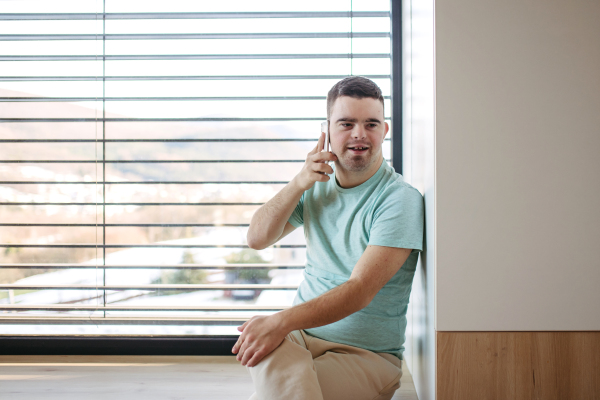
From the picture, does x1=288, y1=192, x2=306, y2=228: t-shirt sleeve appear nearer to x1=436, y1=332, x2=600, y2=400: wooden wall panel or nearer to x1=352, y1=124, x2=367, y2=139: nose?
x1=352, y1=124, x2=367, y2=139: nose

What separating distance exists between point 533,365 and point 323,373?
2.08 ft

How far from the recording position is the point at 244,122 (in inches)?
76.7

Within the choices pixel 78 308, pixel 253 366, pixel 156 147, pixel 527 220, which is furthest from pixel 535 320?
pixel 78 308

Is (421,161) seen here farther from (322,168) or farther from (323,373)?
(323,373)

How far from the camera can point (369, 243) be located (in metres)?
1.21

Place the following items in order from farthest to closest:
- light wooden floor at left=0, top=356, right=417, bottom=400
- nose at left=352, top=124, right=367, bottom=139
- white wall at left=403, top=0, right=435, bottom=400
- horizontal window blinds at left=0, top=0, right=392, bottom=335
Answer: horizontal window blinds at left=0, top=0, right=392, bottom=335 → light wooden floor at left=0, top=356, right=417, bottom=400 → nose at left=352, top=124, right=367, bottom=139 → white wall at left=403, top=0, right=435, bottom=400

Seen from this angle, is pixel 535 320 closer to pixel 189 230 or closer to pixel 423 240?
pixel 423 240

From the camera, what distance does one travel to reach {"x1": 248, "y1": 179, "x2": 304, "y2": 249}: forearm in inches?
54.7

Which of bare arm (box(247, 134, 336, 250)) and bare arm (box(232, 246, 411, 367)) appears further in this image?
bare arm (box(247, 134, 336, 250))

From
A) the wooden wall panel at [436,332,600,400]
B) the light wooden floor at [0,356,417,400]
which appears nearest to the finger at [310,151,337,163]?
the wooden wall panel at [436,332,600,400]

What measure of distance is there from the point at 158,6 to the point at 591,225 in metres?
2.11

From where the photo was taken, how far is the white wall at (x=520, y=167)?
1.10m

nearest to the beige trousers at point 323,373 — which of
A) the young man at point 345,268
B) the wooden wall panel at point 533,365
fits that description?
the young man at point 345,268

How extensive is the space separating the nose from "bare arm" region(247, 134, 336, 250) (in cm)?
11
